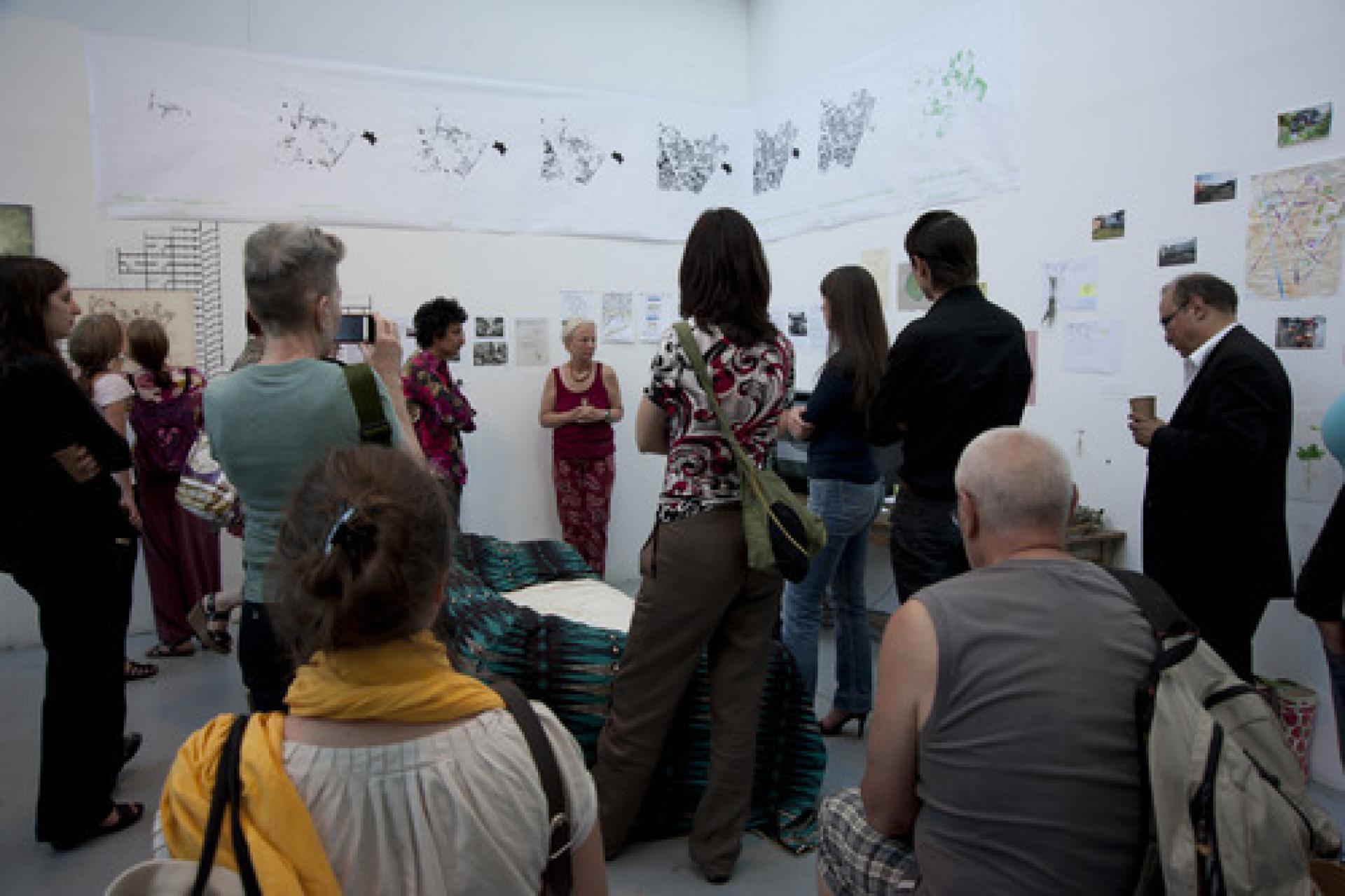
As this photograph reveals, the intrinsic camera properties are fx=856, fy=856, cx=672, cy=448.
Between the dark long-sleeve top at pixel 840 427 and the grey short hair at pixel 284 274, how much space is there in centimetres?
184

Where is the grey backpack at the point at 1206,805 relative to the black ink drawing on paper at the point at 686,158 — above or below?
below

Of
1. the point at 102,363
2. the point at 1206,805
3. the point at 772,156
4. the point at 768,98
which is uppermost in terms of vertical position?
the point at 768,98

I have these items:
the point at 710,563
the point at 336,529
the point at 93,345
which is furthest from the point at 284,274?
the point at 93,345

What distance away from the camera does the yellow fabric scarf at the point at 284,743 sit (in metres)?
0.86

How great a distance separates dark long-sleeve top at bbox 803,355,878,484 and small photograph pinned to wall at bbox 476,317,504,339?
276 cm

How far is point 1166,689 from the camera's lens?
121 cm

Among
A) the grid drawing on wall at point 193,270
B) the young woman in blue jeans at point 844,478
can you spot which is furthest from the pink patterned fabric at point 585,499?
the young woman in blue jeans at point 844,478

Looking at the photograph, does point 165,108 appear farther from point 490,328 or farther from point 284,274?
point 284,274

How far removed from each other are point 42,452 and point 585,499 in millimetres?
3103

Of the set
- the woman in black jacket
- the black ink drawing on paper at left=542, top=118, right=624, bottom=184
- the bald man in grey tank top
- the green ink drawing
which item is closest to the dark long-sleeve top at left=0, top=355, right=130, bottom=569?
the woman in black jacket

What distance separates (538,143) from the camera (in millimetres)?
5254

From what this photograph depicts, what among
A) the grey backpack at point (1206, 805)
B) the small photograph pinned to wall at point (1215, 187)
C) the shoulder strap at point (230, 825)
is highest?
the small photograph pinned to wall at point (1215, 187)

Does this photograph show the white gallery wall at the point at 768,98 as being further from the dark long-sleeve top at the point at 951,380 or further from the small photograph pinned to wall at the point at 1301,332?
the dark long-sleeve top at the point at 951,380

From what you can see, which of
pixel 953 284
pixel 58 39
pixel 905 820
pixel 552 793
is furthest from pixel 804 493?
pixel 58 39
